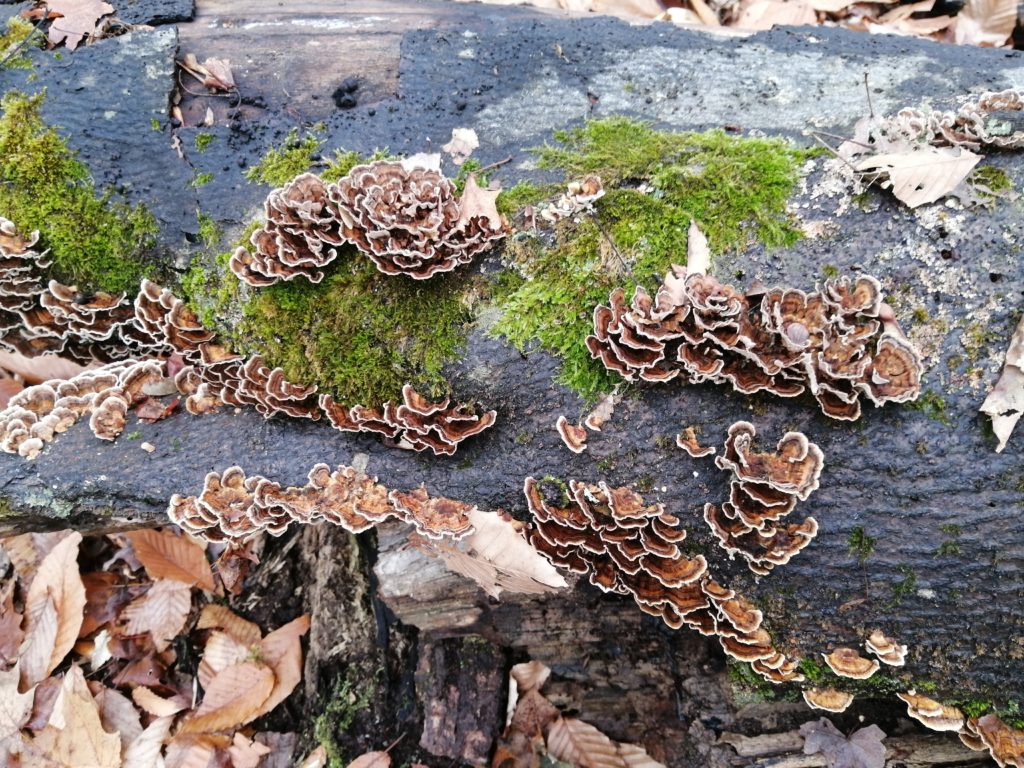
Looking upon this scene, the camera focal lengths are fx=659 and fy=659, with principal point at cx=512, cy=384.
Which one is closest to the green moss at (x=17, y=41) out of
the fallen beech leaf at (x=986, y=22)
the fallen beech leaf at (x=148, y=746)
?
the fallen beech leaf at (x=148, y=746)

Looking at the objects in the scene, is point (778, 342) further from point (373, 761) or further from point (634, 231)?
point (373, 761)

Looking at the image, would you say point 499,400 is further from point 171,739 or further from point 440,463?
point 171,739

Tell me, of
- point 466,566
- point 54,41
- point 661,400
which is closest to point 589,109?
point 661,400

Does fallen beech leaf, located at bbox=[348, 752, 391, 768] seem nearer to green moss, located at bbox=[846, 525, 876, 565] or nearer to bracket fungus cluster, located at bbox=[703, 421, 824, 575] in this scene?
bracket fungus cluster, located at bbox=[703, 421, 824, 575]

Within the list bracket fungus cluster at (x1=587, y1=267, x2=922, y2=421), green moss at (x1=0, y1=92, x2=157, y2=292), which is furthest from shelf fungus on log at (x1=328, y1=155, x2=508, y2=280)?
green moss at (x1=0, y1=92, x2=157, y2=292)

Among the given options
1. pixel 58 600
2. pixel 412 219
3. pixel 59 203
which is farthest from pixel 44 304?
pixel 58 600

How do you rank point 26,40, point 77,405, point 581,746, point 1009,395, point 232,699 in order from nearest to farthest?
point 1009,395 < point 77,405 < point 26,40 < point 581,746 < point 232,699
